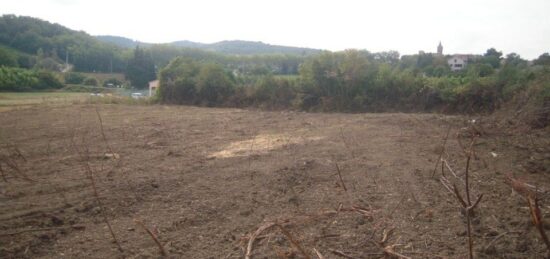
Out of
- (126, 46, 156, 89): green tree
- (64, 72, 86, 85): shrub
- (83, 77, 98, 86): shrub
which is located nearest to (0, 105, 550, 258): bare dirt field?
(126, 46, 156, 89): green tree

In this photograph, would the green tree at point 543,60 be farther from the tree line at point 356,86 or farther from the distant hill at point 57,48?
the distant hill at point 57,48

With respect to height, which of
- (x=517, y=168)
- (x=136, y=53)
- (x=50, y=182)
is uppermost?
(x=136, y=53)

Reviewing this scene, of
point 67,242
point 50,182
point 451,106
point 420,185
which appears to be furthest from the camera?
point 451,106

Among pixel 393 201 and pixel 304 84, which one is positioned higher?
pixel 304 84

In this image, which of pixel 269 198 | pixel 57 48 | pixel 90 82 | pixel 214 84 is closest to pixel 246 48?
pixel 57 48

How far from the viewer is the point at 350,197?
409cm

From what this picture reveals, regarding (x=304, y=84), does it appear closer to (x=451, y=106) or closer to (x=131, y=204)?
(x=451, y=106)

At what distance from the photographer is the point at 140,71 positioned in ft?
135

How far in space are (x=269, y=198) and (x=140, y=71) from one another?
4044cm

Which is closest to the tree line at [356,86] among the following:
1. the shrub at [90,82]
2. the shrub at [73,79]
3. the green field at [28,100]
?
the green field at [28,100]

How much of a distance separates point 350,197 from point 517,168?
8.95ft

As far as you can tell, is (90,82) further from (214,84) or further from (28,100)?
(214,84)

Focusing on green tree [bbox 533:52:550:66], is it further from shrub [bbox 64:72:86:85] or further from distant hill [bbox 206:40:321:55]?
distant hill [bbox 206:40:321:55]

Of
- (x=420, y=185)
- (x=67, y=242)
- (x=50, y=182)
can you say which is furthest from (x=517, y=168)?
(x=50, y=182)
